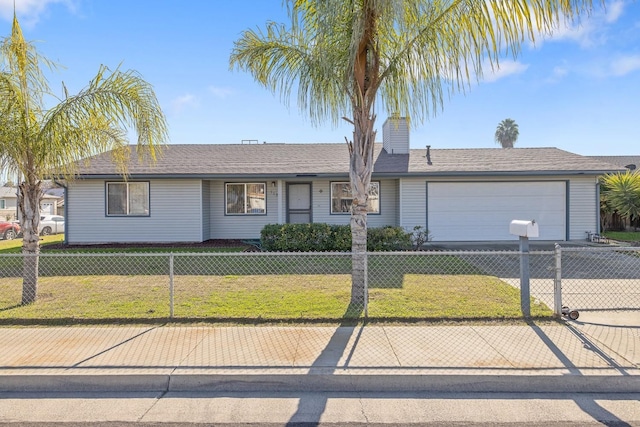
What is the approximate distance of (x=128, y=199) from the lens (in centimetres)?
1438

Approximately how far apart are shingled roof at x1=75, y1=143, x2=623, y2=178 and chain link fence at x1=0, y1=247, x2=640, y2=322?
12.4 ft

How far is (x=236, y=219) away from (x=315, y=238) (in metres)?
4.00

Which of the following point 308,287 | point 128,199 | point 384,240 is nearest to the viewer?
point 308,287

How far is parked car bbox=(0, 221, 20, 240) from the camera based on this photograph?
752 inches

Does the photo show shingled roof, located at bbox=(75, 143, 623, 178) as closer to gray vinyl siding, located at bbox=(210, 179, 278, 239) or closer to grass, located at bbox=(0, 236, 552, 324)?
gray vinyl siding, located at bbox=(210, 179, 278, 239)

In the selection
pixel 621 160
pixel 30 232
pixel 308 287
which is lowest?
pixel 308 287

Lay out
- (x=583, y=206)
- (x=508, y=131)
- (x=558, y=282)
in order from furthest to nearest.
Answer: (x=508, y=131), (x=583, y=206), (x=558, y=282)

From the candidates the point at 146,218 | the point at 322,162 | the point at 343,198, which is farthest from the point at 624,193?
the point at 146,218

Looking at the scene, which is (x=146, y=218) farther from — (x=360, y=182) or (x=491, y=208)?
(x=491, y=208)

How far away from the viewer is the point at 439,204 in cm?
1433

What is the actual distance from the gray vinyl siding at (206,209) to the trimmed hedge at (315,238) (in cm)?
296

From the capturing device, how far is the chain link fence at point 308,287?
19.3 ft

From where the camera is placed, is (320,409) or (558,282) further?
(558,282)

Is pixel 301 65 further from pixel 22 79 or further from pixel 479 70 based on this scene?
pixel 22 79
